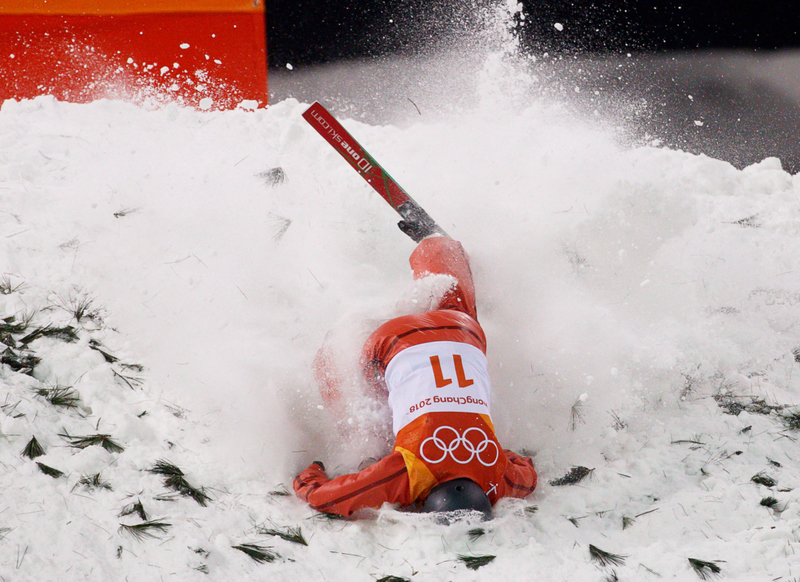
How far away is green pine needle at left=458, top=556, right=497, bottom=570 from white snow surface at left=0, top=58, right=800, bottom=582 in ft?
0.06

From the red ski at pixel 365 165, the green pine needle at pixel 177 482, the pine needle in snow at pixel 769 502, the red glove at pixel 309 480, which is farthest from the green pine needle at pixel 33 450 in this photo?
the pine needle in snow at pixel 769 502

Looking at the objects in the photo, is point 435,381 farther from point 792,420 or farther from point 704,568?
point 792,420

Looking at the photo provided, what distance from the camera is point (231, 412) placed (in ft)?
8.31

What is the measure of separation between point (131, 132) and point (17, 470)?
251 cm

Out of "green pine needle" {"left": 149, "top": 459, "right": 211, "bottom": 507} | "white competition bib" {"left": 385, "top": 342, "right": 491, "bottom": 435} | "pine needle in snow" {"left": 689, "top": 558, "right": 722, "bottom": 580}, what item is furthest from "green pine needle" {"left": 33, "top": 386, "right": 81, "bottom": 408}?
"pine needle in snow" {"left": 689, "top": 558, "right": 722, "bottom": 580}

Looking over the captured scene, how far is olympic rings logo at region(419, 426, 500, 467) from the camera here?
7.13ft

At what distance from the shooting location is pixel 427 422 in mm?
2229

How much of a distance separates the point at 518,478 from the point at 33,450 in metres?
1.65

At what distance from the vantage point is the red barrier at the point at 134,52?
4.24 m

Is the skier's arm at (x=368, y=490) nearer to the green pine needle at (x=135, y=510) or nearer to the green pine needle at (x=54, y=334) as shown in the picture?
the green pine needle at (x=135, y=510)

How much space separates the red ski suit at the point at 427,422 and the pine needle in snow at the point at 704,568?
A: 598mm

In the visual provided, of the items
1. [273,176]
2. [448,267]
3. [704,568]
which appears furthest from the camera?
[273,176]

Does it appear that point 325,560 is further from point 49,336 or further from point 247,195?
point 247,195

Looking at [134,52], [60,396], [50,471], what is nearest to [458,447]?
[50,471]
